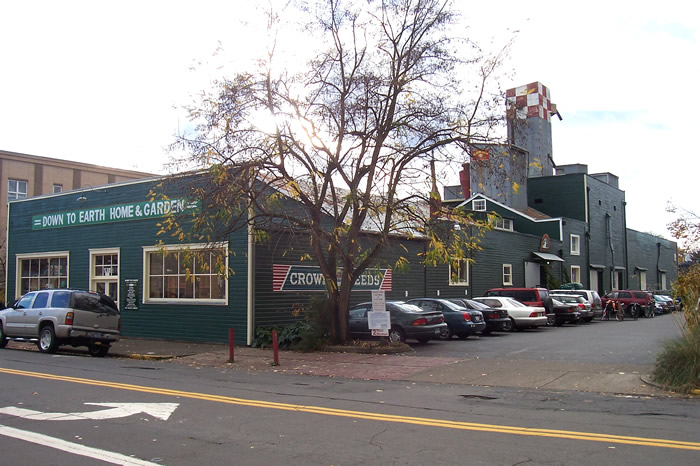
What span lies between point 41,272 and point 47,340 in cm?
1022

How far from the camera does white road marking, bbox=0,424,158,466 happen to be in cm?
640

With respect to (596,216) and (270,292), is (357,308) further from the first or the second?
(596,216)

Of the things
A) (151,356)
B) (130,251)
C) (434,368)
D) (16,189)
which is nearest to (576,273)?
(130,251)

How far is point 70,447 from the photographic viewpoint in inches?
275

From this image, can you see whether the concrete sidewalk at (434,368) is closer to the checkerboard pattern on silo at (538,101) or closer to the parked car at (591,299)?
the parked car at (591,299)

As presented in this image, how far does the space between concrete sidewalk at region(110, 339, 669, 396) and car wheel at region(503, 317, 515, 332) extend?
26.0 ft


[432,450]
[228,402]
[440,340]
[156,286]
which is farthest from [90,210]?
[432,450]

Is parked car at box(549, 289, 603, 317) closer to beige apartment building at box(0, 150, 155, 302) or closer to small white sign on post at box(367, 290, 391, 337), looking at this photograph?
small white sign on post at box(367, 290, 391, 337)

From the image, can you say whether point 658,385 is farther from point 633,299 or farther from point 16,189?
point 16,189

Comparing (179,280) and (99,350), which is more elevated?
(179,280)

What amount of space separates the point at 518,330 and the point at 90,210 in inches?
709

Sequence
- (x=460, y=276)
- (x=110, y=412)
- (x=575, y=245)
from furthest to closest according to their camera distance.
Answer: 1. (x=575, y=245)
2. (x=460, y=276)
3. (x=110, y=412)

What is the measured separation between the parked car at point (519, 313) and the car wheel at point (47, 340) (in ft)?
52.1

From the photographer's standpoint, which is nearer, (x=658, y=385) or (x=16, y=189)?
(x=658, y=385)
